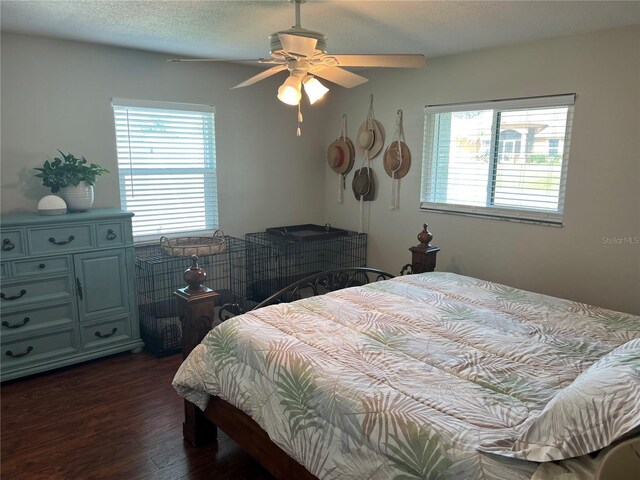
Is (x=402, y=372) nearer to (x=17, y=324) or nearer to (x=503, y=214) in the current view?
(x=503, y=214)

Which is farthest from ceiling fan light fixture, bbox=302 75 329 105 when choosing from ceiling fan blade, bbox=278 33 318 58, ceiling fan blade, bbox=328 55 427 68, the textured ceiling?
the textured ceiling

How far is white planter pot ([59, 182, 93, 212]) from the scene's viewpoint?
3258mm

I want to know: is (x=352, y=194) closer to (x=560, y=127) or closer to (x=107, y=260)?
(x=560, y=127)

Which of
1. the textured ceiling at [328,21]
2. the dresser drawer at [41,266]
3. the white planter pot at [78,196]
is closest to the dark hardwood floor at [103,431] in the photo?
the dresser drawer at [41,266]

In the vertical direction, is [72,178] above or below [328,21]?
below

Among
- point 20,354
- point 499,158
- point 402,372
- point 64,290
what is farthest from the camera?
point 499,158

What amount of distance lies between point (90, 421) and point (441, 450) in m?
2.15

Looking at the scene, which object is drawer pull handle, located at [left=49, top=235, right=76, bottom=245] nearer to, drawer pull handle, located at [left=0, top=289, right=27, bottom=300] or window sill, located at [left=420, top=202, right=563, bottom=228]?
drawer pull handle, located at [left=0, top=289, right=27, bottom=300]

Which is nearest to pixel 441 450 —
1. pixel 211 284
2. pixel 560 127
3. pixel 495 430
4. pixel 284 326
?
pixel 495 430

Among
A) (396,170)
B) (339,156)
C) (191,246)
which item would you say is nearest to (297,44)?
(191,246)

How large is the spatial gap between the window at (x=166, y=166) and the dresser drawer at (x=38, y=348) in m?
1.00

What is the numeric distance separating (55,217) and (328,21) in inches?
86.4

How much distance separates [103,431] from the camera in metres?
2.49

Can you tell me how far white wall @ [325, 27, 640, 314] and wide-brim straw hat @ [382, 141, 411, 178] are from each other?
70 mm
